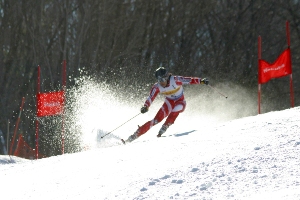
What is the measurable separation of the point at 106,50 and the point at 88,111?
11.9 meters

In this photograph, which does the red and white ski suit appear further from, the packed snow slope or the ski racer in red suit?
the packed snow slope

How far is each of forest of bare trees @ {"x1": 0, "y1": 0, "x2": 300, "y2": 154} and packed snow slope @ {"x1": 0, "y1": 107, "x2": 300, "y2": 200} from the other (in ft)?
58.6

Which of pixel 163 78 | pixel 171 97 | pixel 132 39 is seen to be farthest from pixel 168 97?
pixel 132 39

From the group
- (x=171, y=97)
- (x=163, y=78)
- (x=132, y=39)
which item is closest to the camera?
(x=163, y=78)

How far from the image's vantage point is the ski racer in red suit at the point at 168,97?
37.0 ft

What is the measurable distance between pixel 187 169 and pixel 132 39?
21809 millimetres

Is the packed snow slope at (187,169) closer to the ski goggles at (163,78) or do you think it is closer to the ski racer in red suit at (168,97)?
the ski racer in red suit at (168,97)

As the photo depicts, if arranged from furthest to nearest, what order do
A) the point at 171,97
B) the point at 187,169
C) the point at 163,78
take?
the point at 171,97 → the point at 163,78 → the point at 187,169

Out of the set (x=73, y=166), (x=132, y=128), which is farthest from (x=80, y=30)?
(x=73, y=166)

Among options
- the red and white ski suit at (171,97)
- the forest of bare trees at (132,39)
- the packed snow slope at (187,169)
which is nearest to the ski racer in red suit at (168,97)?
the red and white ski suit at (171,97)

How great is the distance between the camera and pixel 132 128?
15172 millimetres

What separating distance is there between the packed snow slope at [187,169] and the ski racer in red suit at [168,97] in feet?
5.41

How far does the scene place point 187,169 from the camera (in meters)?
6.77

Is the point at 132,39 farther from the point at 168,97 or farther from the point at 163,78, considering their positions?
the point at 163,78
